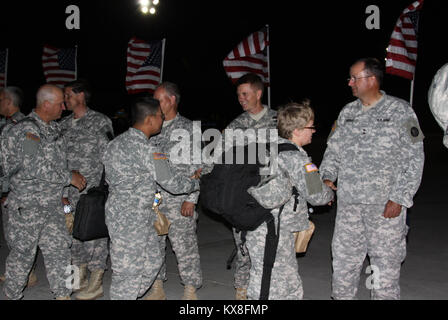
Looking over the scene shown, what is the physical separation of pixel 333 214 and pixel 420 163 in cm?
487

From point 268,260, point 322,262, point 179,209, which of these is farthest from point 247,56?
point 268,260

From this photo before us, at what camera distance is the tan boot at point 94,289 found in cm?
481

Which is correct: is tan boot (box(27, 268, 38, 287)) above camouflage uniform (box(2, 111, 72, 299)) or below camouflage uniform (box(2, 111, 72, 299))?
below

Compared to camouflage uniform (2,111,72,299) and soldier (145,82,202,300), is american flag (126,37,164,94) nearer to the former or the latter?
soldier (145,82,202,300)

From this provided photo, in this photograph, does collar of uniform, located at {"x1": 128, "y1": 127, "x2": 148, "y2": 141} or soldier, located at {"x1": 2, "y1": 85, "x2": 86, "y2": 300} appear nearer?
collar of uniform, located at {"x1": 128, "y1": 127, "x2": 148, "y2": 141}

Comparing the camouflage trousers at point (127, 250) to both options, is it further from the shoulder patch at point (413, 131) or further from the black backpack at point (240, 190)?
the shoulder patch at point (413, 131)

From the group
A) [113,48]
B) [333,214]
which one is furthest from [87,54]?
[333,214]

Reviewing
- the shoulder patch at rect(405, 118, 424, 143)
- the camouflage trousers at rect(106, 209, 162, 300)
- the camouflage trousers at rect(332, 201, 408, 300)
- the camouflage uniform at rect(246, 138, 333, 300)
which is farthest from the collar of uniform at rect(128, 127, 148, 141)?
the shoulder patch at rect(405, 118, 424, 143)

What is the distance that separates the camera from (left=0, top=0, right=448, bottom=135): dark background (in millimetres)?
36312

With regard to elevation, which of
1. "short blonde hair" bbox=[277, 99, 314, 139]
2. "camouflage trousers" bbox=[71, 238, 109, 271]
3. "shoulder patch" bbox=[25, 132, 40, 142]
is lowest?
"camouflage trousers" bbox=[71, 238, 109, 271]

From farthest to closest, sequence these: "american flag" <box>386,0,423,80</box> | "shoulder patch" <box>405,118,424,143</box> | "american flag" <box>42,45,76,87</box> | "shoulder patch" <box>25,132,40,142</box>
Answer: "american flag" <box>42,45,76,87</box>
"american flag" <box>386,0,423,80</box>
"shoulder patch" <box>25,132,40,142</box>
"shoulder patch" <box>405,118,424,143</box>

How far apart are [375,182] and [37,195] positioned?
9.34 ft

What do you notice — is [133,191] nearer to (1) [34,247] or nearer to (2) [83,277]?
(1) [34,247]

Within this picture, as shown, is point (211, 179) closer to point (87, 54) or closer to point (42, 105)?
point (42, 105)
